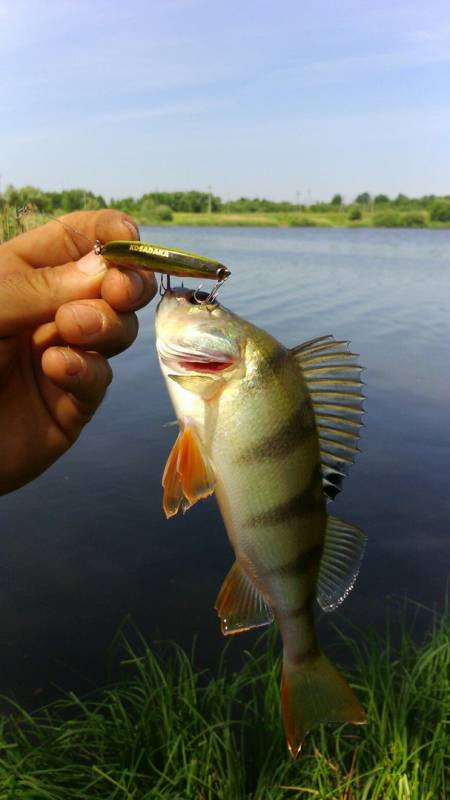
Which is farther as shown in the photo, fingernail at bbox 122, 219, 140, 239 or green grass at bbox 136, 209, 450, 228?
green grass at bbox 136, 209, 450, 228

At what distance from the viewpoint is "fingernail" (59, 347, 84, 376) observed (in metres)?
2.63

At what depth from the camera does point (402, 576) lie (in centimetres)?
795

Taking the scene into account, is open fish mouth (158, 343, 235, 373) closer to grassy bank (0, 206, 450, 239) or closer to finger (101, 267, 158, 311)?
finger (101, 267, 158, 311)

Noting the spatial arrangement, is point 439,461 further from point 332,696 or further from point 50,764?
point 332,696

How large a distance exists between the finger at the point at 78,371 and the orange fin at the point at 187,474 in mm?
815

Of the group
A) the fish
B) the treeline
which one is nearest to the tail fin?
the fish

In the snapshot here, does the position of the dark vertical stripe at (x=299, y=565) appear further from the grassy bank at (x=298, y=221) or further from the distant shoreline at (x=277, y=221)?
the grassy bank at (x=298, y=221)

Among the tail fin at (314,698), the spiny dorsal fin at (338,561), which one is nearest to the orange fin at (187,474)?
the spiny dorsal fin at (338,561)

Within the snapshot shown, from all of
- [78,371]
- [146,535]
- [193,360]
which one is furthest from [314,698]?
[146,535]

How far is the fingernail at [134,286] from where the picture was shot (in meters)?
2.40

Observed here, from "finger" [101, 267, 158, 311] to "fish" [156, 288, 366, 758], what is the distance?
1.17 ft

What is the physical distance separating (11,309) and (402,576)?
6.64 metres

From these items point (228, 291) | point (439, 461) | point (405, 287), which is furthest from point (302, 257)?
point (439, 461)

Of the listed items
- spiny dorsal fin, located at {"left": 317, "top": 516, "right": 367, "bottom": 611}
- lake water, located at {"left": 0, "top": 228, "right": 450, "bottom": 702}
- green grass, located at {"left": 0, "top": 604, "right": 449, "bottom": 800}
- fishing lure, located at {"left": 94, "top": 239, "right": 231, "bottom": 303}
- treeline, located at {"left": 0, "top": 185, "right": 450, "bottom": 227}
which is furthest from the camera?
treeline, located at {"left": 0, "top": 185, "right": 450, "bottom": 227}
